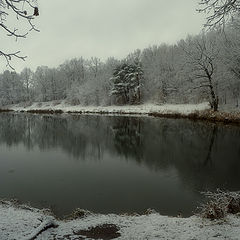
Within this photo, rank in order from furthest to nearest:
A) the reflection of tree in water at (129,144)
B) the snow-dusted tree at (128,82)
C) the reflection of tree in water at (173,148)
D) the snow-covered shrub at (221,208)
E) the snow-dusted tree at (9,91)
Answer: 1. the snow-dusted tree at (9,91)
2. the snow-dusted tree at (128,82)
3. the reflection of tree in water at (129,144)
4. the reflection of tree in water at (173,148)
5. the snow-covered shrub at (221,208)

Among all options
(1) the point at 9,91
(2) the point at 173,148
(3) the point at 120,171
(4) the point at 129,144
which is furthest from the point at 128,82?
(3) the point at 120,171

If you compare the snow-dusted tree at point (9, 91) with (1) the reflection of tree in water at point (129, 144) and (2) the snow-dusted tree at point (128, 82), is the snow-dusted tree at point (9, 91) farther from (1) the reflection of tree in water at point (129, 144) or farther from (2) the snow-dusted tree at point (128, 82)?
(1) the reflection of tree in water at point (129, 144)

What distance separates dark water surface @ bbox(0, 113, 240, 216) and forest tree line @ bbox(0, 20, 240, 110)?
4854mm

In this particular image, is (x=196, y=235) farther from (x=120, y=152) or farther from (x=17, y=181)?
(x=120, y=152)

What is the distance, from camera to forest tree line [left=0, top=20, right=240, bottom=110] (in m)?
37.8

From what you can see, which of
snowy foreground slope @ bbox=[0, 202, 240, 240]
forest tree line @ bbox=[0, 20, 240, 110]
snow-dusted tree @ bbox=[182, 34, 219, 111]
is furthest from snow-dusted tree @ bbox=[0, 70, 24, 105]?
snowy foreground slope @ bbox=[0, 202, 240, 240]

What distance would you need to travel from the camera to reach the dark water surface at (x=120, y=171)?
1079 cm

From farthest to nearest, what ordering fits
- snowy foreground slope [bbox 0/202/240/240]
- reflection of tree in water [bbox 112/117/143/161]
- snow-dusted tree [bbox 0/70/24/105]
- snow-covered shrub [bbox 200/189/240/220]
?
snow-dusted tree [bbox 0/70/24/105] < reflection of tree in water [bbox 112/117/143/161] < snow-covered shrub [bbox 200/189/240/220] < snowy foreground slope [bbox 0/202/240/240]

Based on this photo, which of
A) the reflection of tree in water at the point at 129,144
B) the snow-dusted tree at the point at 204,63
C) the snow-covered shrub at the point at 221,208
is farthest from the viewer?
the snow-dusted tree at the point at 204,63

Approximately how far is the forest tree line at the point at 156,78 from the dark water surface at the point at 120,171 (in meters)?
4.85

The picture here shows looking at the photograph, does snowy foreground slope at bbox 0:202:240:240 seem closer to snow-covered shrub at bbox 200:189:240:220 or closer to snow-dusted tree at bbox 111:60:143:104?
snow-covered shrub at bbox 200:189:240:220

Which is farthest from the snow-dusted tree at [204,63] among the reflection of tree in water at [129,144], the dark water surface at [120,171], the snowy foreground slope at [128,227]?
the snowy foreground slope at [128,227]

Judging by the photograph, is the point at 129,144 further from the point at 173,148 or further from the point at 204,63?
the point at 204,63

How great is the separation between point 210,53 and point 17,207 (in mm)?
34791
